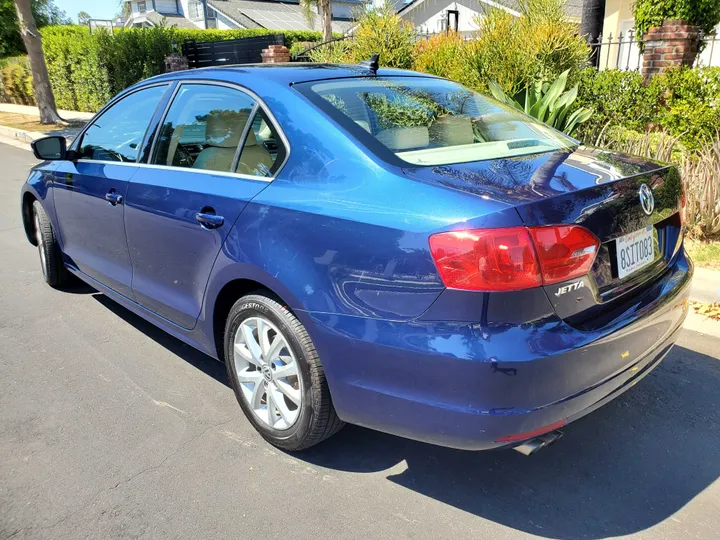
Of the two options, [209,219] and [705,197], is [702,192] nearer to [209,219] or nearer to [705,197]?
[705,197]

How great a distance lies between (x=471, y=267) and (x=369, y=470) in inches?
48.7

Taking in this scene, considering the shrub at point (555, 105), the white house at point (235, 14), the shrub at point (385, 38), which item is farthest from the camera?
the white house at point (235, 14)

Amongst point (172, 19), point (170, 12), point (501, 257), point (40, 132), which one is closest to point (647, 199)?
point (501, 257)

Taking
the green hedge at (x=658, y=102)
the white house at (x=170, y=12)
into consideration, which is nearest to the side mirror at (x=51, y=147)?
the green hedge at (x=658, y=102)

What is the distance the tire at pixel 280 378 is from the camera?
2607 mm

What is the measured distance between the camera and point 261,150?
9.62ft

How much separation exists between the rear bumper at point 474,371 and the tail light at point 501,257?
150 millimetres

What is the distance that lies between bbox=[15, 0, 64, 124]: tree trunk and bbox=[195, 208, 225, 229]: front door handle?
17107 mm

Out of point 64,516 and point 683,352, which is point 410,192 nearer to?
point 64,516

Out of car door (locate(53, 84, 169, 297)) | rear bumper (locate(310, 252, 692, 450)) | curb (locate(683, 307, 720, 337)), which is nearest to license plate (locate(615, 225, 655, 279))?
rear bumper (locate(310, 252, 692, 450))

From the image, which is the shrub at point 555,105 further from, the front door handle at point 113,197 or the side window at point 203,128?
the front door handle at point 113,197

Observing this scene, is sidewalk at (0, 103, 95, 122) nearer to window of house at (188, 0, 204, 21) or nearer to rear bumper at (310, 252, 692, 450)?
rear bumper at (310, 252, 692, 450)

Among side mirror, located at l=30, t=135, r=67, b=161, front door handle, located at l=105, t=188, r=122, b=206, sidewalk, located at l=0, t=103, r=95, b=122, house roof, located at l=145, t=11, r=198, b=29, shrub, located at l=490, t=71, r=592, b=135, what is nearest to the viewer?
front door handle, located at l=105, t=188, r=122, b=206

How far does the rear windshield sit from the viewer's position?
273cm
